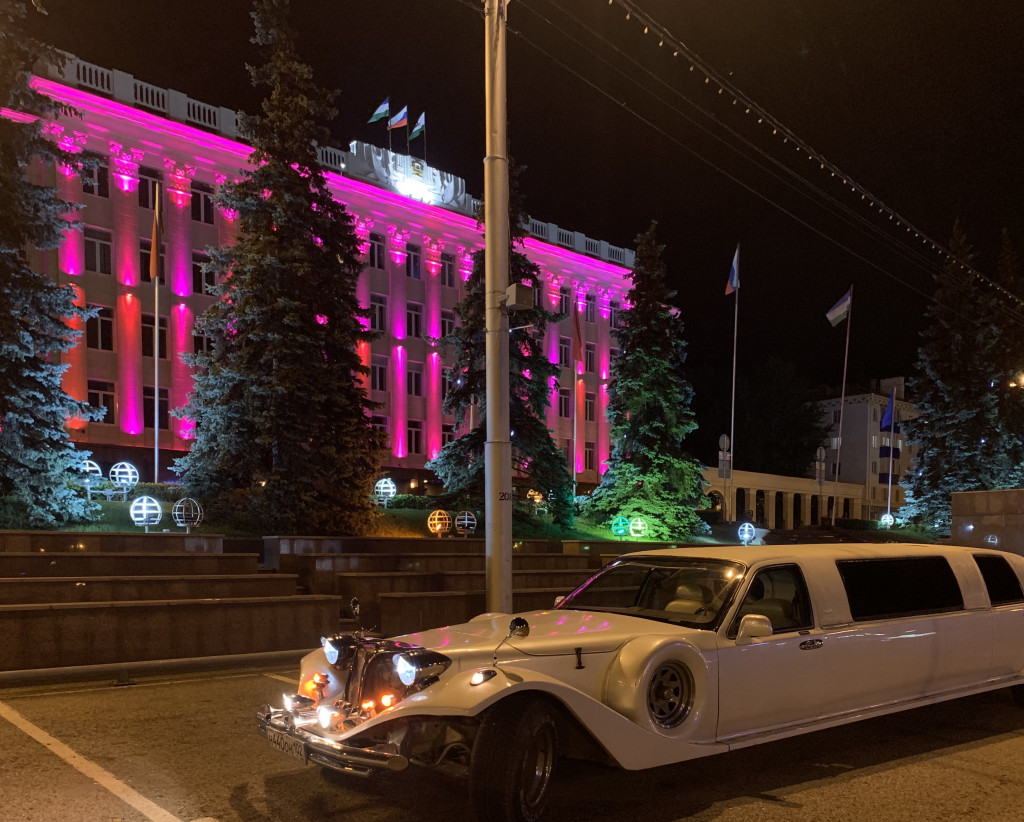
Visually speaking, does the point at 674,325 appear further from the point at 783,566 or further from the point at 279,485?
the point at 783,566

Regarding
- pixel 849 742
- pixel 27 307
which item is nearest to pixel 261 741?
pixel 849 742

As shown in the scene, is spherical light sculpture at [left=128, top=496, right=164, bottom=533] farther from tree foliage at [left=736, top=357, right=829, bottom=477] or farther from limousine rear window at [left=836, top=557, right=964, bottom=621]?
tree foliage at [left=736, top=357, right=829, bottom=477]

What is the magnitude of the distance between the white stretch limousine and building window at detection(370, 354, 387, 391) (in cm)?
3553

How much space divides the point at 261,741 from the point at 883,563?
18.0ft

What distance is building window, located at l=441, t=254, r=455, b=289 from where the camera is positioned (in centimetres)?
4481

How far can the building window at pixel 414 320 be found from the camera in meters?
43.4

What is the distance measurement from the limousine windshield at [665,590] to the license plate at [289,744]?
104 inches

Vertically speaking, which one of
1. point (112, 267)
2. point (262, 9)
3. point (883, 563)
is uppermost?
point (262, 9)

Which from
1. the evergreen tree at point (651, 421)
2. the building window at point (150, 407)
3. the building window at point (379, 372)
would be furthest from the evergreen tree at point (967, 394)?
the building window at point (150, 407)

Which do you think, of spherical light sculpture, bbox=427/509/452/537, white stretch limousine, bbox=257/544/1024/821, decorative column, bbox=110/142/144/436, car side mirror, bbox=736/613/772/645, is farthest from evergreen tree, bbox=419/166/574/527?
car side mirror, bbox=736/613/772/645

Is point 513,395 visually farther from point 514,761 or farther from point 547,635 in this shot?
point 514,761

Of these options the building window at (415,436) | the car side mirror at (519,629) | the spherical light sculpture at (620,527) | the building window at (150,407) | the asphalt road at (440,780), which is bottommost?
the spherical light sculpture at (620,527)

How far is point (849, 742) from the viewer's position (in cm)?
712

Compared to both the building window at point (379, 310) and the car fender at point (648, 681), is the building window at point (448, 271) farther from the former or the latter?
the car fender at point (648, 681)
